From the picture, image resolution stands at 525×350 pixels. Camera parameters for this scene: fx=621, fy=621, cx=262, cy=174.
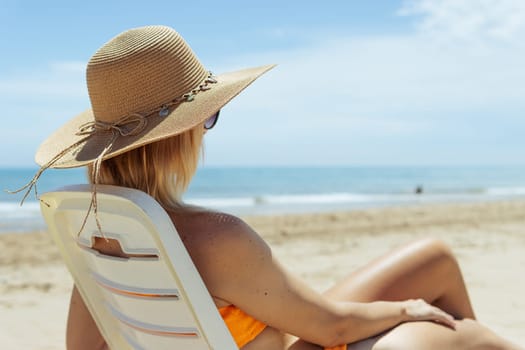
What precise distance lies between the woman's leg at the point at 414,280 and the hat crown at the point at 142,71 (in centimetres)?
86

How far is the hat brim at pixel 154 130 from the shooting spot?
1531mm

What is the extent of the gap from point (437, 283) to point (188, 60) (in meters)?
1.16

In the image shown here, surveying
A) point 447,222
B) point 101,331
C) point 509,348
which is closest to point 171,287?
point 101,331

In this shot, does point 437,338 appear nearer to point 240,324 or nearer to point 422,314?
point 422,314

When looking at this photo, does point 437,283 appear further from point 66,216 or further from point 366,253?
point 366,253

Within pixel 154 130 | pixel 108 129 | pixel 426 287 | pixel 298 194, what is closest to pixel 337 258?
pixel 426 287

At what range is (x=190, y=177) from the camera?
1.63m

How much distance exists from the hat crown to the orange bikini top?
58 centimetres

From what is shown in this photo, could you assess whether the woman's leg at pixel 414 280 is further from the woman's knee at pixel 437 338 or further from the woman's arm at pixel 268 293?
the woman's arm at pixel 268 293

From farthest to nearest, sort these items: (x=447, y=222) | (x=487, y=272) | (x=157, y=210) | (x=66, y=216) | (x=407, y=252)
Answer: (x=447, y=222) < (x=487, y=272) < (x=407, y=252) < (x=66, y=216) < (x=157, y=210)

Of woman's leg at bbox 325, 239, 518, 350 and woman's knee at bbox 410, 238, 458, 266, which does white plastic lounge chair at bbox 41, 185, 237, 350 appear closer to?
woman's leg at bbox 325, 239, 518, 350

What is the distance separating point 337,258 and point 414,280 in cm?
462

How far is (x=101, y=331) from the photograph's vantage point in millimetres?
1965

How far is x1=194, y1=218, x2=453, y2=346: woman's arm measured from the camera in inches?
61.6
